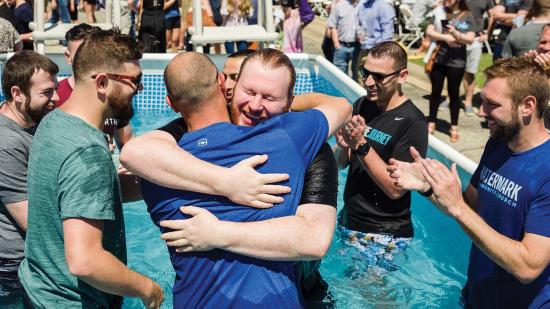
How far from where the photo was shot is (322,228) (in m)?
2.33

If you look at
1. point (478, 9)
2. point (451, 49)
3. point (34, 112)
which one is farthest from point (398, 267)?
point (478, 9)

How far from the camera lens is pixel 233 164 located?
231 cm

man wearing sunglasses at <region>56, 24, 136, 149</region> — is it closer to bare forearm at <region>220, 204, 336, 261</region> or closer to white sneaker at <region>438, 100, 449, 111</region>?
bare forearm at <region>220, 204, 336, 261</region>

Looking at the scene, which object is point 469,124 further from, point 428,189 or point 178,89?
point 178,89

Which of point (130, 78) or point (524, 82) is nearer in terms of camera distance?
point (130, 78)

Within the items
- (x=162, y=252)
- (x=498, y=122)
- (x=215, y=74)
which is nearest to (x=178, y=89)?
(x=215, y=74)

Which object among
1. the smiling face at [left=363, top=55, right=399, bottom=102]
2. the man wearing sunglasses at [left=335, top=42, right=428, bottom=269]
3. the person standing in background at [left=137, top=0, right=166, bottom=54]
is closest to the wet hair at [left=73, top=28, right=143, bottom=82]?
the man wearing sunglasses at [left=335, top=42, right=428, bottom=269]

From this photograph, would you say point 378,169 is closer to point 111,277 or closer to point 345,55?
point 111,277

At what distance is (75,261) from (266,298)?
2.45 ft

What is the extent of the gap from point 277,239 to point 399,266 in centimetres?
275

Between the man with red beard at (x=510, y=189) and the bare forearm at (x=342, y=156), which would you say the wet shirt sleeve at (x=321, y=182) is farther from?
the bare forearm at (x=342, y=156)

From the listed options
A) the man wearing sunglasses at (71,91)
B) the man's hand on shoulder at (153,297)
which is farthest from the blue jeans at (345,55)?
the man's hand on shoulder at (153,297)

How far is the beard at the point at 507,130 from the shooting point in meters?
2.73

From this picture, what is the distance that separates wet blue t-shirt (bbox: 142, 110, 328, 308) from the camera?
2.28m
